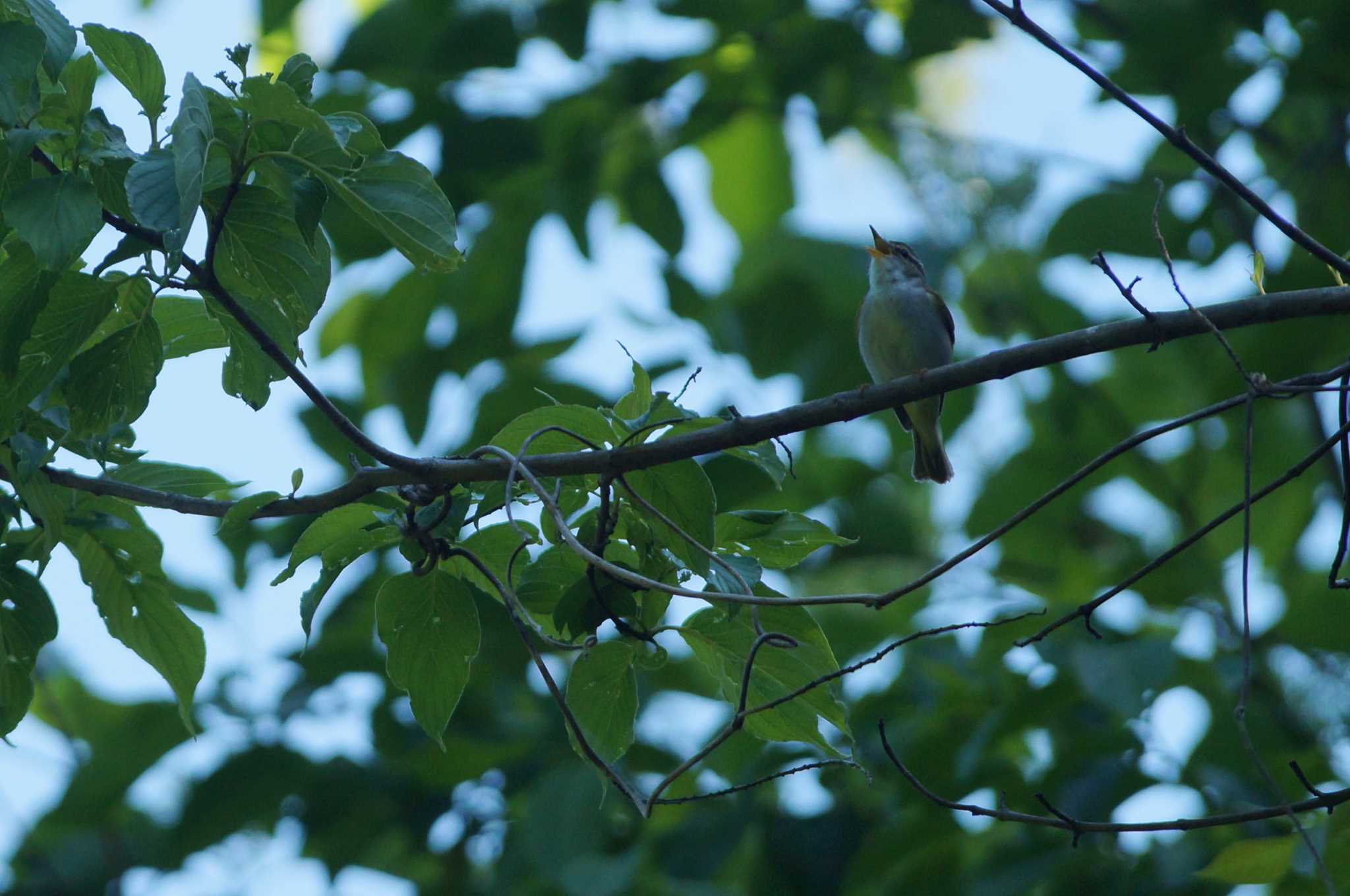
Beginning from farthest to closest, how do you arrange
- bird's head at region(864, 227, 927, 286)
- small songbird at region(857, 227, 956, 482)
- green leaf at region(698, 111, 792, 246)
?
green leaf at region(698, 111, 792, 246) < bird's head at region(864, 227, 927, 286) < small songbird at region(857, 227, 956, 482)

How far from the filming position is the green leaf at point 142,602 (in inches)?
112

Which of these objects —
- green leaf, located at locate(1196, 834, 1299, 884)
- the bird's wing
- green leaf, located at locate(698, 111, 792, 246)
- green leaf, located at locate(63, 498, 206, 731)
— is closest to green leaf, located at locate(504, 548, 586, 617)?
green leaf, located at locate(63, 498, 206, 731)

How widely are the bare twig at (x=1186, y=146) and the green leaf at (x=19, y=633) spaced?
227 centimetres

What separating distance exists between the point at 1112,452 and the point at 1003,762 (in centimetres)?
288

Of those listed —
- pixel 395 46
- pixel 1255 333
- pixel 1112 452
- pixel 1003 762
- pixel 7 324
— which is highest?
pixel 395 46

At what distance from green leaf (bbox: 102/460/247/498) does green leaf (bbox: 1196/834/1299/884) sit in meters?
2.62

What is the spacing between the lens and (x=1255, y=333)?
19.3 feet

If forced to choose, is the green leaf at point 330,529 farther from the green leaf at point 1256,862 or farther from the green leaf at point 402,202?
the green leaf at point 1256,862

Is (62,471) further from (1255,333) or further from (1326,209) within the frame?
(1326,209)

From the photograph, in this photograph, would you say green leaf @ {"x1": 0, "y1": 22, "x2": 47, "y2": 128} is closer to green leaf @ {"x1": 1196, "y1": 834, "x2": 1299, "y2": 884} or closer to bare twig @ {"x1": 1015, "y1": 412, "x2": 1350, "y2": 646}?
bare twig @ {"x1": 1015, "y1": 412, "x2": 1350, "y2": 646}

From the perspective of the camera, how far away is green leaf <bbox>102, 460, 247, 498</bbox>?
2.79 metres

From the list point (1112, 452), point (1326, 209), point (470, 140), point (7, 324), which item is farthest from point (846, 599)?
point (1326, 209)

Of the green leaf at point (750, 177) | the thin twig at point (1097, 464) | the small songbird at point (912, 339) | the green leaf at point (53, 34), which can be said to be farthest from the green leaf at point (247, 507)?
the green leaf at point (750, 177)

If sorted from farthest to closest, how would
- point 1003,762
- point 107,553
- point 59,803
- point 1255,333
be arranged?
point 1255,333
point 59,803
point 1003,762
point 107,553
